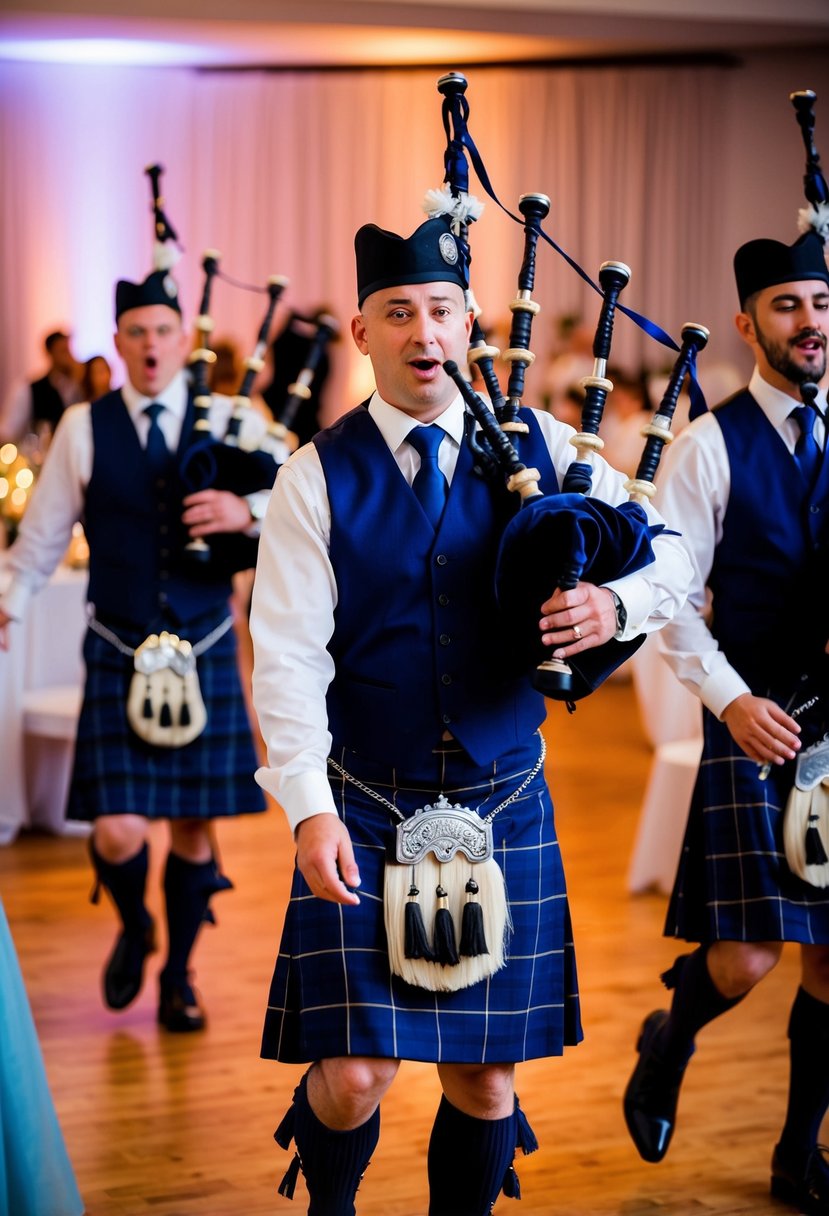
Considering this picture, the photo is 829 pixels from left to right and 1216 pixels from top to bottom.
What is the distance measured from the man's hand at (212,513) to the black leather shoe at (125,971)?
91 centimetres

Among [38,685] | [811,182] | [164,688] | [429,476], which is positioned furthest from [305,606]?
[38,685]

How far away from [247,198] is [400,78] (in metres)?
1.33

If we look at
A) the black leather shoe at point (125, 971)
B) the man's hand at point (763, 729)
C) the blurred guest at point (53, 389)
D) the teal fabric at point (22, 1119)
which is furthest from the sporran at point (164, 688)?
the blurred guest at point (53, 389)

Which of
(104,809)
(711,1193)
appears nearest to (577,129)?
(104,809)

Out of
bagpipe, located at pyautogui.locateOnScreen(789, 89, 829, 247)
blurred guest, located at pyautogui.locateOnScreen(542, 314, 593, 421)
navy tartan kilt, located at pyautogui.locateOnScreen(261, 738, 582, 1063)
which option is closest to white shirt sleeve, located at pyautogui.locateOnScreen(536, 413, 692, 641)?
navy tartan kilt, located at pyautogui.locateOnScreen(261, 738, 582, 1063)

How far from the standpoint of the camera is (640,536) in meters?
2.08

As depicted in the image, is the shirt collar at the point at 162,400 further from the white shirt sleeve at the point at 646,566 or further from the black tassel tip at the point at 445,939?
the black tassel tip at the point at 445,939

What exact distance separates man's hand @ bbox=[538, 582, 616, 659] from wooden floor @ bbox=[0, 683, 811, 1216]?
3.88 ft

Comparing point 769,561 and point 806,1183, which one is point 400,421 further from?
point 806,1183

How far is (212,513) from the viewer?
336cm

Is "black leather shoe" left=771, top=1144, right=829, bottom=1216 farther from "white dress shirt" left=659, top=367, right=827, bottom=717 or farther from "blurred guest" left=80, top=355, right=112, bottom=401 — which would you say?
"blurred guest" left=80, top=355, right=112, bottom=401

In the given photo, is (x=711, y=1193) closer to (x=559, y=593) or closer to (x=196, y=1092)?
(x=196, y=1092)

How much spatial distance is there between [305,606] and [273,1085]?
4.91 ft

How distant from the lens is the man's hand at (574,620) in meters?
1.99
